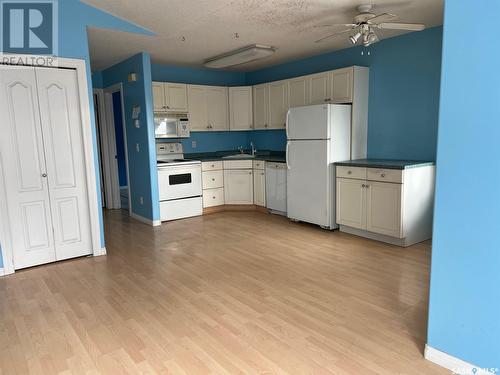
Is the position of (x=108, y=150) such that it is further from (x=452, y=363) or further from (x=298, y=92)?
(x=452, y=363)

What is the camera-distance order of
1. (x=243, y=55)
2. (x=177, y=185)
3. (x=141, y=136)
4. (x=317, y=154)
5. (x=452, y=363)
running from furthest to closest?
(x=177, y=185), (x=141, y=136), (x=243, y=55), (x=317, y=154), (x=452, y=363)

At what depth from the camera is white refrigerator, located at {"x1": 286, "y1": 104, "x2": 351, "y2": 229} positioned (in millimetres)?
4574

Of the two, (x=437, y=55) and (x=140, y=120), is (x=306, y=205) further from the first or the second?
(x=140, y=120)

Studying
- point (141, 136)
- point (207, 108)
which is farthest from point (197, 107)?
point (141, 136)

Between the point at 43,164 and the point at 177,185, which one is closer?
the point at 43,164

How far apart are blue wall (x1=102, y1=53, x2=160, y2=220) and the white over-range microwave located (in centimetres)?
41

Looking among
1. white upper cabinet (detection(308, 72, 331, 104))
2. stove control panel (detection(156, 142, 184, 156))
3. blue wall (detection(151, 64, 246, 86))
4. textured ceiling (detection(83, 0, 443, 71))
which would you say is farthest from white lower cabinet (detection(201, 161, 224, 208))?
white upper cabinet (detection(308, 72, 331, 104))

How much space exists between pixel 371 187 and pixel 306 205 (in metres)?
1.04

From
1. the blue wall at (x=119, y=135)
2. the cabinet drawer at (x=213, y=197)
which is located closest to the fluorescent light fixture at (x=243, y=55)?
the cabinet drawer at (x=213, y=197)

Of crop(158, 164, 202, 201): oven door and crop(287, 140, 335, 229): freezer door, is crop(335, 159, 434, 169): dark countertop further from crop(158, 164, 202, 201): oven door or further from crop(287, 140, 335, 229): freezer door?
crop(158, 164, 202, 201): oven door

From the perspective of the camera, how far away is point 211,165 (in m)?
5.98

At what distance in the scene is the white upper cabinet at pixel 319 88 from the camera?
496cm

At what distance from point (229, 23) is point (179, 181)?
258 centimetres

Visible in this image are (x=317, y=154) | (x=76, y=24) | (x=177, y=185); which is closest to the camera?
(x=76, y=24)
